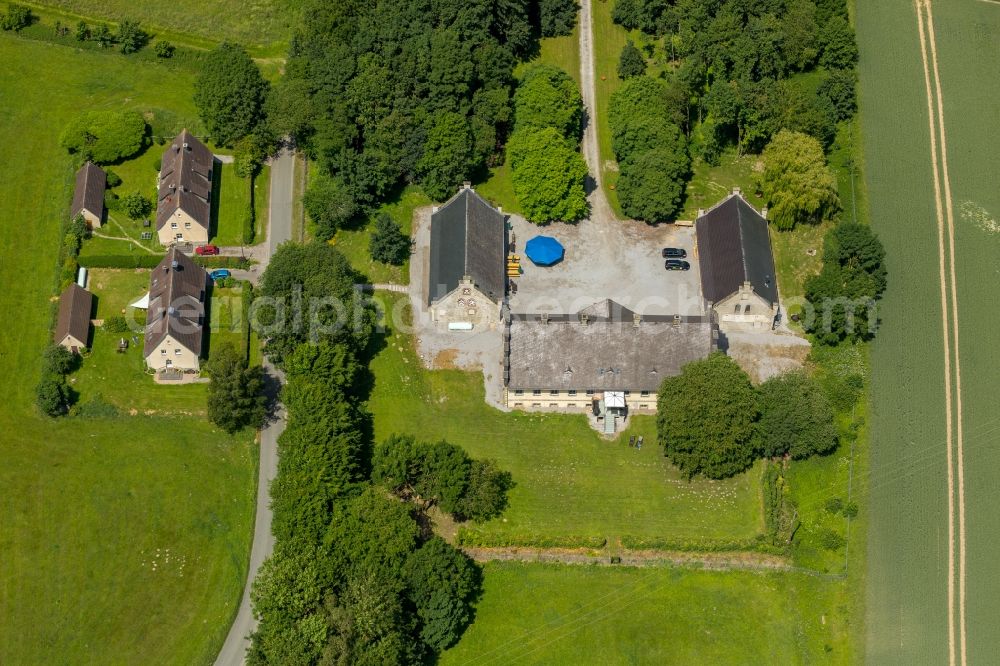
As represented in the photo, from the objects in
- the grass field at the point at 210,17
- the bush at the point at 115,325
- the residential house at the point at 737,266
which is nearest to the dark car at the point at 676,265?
the residential house at the point at 737,266

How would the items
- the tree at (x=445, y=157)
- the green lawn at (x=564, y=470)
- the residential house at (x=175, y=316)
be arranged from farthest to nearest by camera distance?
the tree at (x=445, y=157) < the residential house at (x=175, y=316) < the green lawn at (x=564, y=470)

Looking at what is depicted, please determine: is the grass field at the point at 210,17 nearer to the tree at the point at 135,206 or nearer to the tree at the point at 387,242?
the tree at the point at 135,206

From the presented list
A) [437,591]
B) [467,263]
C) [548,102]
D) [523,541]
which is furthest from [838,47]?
[437,591]

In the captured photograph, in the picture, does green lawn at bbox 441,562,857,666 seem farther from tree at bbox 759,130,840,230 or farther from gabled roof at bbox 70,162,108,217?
gabled roof at bbox 70,162,108,217

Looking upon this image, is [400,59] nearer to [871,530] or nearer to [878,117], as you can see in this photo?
[878,117]

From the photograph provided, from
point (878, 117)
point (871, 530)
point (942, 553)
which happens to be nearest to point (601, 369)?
point (871, 530)
